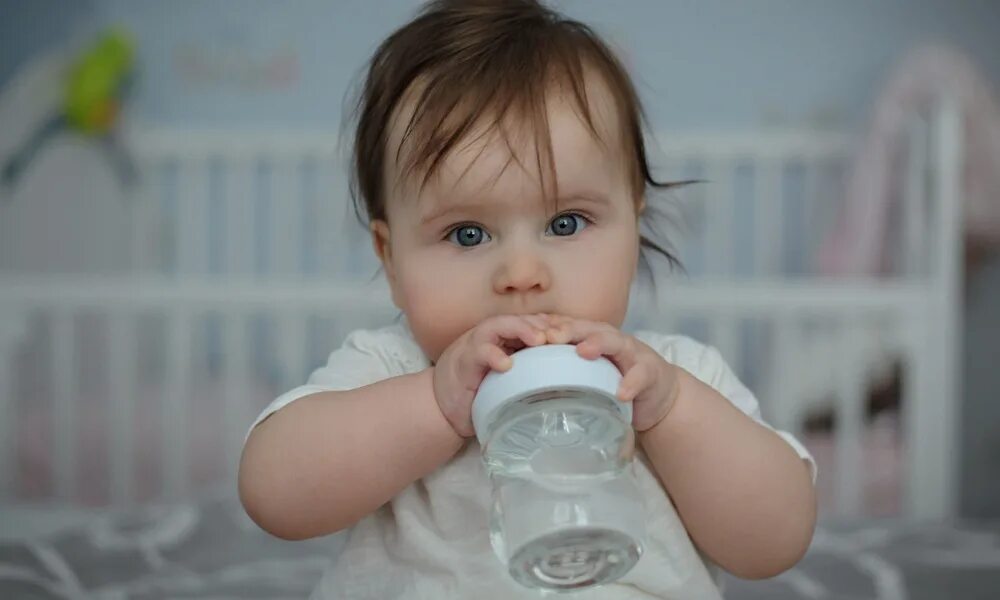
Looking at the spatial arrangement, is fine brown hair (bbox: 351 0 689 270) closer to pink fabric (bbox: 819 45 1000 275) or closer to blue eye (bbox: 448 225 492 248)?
blue eye (bbox: 448 225 492 248)

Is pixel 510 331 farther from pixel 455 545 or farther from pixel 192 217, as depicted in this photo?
pixel 192 217

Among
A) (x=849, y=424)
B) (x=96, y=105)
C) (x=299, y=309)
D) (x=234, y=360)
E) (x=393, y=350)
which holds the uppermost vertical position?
(x=393, y=350)

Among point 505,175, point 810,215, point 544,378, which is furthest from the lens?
point 810,215

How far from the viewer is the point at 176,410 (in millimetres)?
2125

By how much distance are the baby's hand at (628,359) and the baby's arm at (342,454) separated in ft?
0.34

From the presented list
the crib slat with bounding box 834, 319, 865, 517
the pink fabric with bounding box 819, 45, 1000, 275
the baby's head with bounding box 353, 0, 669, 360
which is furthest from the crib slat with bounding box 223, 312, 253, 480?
the baby's head with bounding box 353, 0, 669, 360

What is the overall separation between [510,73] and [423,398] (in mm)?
204

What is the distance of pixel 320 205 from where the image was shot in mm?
2660

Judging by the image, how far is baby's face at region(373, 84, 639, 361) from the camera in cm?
76

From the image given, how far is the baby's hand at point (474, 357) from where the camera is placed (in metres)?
0.69

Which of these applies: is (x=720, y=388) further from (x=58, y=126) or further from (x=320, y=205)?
(x=58, y=126)

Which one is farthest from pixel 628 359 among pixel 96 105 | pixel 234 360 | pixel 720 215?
pixel 96 105

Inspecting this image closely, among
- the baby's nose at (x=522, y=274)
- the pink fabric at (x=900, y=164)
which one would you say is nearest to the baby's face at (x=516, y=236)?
the baby's nose at (x=522, y=274)

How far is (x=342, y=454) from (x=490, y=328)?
0.13m
